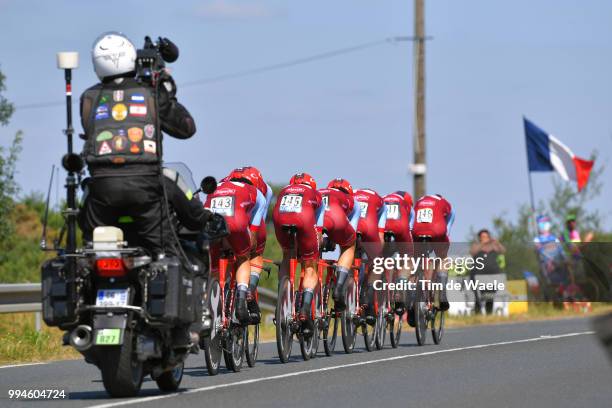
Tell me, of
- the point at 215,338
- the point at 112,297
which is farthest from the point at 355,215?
the point at 112,297

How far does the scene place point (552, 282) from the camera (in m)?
32.9

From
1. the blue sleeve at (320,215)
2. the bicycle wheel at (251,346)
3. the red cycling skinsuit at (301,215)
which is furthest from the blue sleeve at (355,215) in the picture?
the bicycle wheel at (251,346)

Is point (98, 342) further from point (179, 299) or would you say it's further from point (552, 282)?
point (552, 282)

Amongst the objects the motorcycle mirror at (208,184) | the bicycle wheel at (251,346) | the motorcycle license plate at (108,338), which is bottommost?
the bicycle wheel at (251,346)

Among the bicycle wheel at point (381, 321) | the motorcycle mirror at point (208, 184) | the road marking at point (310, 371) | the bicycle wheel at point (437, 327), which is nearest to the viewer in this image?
the road marking at point (310, 371)

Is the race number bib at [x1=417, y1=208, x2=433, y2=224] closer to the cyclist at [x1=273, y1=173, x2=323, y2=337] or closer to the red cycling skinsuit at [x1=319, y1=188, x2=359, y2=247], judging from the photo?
the red cycling skinsuit at [x1=319, y1=188, x2=359, y2=247]

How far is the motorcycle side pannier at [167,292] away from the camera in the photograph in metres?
12.4

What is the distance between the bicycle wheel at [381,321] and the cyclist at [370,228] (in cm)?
24

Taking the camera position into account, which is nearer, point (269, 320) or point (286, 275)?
Answer: point (286, 275)

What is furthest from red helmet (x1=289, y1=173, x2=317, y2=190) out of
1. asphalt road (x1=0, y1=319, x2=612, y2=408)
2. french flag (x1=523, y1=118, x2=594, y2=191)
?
french flag (x1=523, y1=118, x2=594, y2=191)

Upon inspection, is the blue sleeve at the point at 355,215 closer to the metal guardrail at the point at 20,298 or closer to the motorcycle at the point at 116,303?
the metal guardrail at the point at 20,298

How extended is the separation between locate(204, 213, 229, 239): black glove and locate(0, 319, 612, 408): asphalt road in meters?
1.31

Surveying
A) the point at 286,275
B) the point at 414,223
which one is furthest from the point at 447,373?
the point at 414,223

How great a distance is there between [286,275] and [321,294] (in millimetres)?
1168
